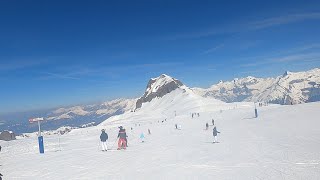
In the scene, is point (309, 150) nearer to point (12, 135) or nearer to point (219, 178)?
point (219, 178)

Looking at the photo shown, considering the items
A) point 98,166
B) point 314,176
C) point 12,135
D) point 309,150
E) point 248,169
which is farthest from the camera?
point 12,135

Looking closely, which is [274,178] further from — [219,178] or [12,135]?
[12,135]

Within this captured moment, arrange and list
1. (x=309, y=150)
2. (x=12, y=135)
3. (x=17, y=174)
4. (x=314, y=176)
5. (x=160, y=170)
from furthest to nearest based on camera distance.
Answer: (x=12, y=135) < (x=309, y=150) < (x=17, y=174) < (x=160, y=170) < (x=314, y=176)

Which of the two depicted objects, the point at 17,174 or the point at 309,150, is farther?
the point at 309,150

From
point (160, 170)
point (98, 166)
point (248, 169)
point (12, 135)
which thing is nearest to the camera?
point (248, 169)

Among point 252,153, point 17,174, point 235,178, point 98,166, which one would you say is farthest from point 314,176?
point 17,174

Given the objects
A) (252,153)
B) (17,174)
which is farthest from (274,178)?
(17,174)

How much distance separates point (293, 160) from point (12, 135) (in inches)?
4655

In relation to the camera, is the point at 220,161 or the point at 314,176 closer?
the point at 314,176

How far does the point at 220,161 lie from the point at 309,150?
19.5 feet

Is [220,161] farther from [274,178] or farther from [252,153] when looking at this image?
[274,178]

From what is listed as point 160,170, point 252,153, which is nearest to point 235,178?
point 160,170

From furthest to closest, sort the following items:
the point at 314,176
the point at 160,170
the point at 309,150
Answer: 1. the point at 309,150
2. the point at 160,170
3. the point at 314,176

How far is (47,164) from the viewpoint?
20875 mm
